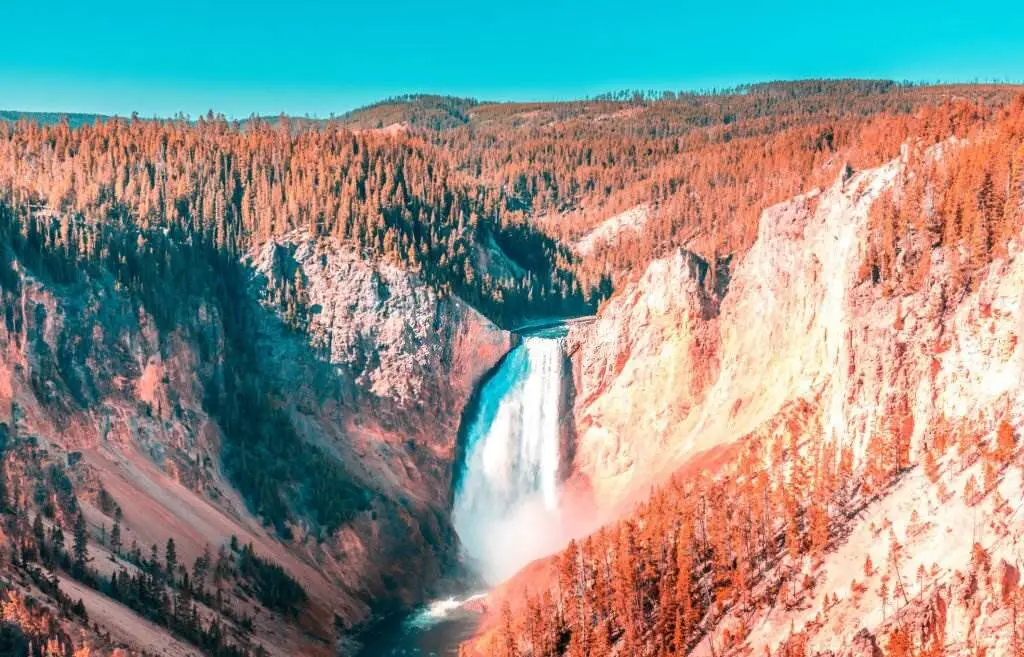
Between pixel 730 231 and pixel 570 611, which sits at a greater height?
pixel 730 231

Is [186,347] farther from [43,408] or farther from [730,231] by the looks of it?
[730,231]

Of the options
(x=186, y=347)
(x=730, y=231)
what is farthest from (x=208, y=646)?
(x=730, y=231)

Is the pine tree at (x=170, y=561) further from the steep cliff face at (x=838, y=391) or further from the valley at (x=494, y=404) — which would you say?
the steep cliff face at (x=838, y=391)

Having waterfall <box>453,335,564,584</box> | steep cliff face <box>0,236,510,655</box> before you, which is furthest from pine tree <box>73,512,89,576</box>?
waterfall <box>453,335,564,584</box>

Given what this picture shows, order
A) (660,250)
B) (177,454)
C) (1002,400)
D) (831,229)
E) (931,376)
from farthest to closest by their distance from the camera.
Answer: (660,250) < (177,454) < (831,229) < (931,376) < (1002,400)

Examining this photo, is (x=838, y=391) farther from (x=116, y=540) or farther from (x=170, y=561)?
(x=116, y=540)

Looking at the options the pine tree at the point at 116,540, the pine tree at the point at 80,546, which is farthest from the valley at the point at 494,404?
the pine tree at the point at 80,546

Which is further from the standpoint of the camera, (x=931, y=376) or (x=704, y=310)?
(x=704, y=310)

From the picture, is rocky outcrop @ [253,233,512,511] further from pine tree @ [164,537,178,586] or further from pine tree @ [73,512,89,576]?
pine tree @ [73,512,89,576]

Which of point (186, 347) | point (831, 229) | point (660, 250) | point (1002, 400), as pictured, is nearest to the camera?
point (1002, 400)
